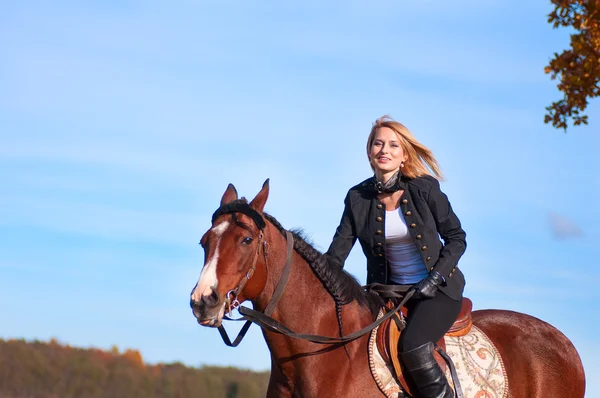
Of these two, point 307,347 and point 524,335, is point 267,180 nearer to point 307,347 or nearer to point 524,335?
point 307,347

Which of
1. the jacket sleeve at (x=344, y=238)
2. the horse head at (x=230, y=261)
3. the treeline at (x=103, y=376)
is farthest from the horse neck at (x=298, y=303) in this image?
the treeline at (x=103, y=376)

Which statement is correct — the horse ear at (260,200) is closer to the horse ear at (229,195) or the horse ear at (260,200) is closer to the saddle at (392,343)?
the horse ear at (229,195)

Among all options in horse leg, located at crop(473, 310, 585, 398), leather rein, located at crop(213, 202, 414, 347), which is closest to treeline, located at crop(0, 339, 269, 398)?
horse leg, located at crop(473, 310, 585, 398)

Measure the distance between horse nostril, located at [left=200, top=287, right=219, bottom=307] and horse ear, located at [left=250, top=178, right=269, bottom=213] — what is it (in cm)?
87

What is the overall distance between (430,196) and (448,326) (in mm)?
1163

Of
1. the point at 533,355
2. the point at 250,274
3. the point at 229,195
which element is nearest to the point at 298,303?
the point at 250,274

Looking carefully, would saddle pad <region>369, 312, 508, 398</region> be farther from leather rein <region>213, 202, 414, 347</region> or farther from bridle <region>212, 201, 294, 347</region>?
bridle <region>212, 201, 294, 347</region>

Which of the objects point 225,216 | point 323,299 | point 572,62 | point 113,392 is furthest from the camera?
point 113,392

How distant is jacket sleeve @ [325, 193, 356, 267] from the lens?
7.66 metres

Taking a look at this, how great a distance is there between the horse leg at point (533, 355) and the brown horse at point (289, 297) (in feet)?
5.32

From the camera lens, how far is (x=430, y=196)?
7.46 m

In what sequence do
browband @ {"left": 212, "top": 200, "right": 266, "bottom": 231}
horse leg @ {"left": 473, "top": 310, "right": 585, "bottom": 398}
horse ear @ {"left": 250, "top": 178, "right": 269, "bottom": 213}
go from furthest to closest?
horse leg @ {"left": 473, "top": 310, "right": 585, "bottom": 398}, horse ear @ {"left": 250, "top": 178, "right": 269, "bottom": 213}, browband @ {"left": 212, "top": 200, "right": 266, "bottom": 231}

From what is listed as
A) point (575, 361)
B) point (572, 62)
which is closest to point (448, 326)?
point (575, 361)

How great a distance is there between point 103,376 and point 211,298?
928 centimetres
